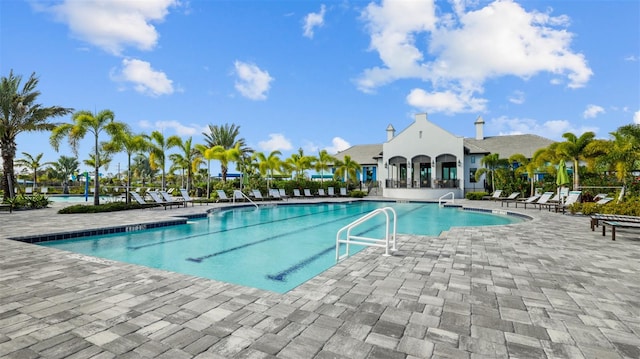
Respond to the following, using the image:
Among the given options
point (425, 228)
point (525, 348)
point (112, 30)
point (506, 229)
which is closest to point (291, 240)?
point (425, 228)

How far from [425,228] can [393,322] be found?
30.6 ft

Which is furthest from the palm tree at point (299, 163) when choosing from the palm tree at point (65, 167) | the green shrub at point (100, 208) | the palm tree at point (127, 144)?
the palm tree at point (65, 167)

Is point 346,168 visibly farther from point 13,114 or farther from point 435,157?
point 13,114

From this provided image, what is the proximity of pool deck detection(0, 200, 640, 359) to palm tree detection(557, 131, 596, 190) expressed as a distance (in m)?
→ 13.9

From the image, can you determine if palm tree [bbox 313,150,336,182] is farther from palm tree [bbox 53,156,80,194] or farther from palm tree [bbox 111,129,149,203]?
palm tree [bbox 53,156,80,194]

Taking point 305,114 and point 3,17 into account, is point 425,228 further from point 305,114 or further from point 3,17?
point 305,114

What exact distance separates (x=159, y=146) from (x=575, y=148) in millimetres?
26876

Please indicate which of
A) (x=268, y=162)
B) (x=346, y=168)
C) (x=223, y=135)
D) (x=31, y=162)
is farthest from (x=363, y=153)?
(x=31, y=162)

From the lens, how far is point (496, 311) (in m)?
3.16

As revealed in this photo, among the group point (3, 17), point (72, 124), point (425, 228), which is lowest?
point (425, 228)

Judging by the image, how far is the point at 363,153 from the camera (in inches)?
1476

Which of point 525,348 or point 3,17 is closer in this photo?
point 525,348

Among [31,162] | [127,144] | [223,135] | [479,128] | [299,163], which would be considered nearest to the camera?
[127,144]

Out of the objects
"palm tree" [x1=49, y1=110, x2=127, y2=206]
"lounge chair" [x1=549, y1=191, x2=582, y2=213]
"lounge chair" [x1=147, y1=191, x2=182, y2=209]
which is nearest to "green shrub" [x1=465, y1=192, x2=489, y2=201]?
"lounge chair" [x1=549, y1=191, x2=582, y2=213]
